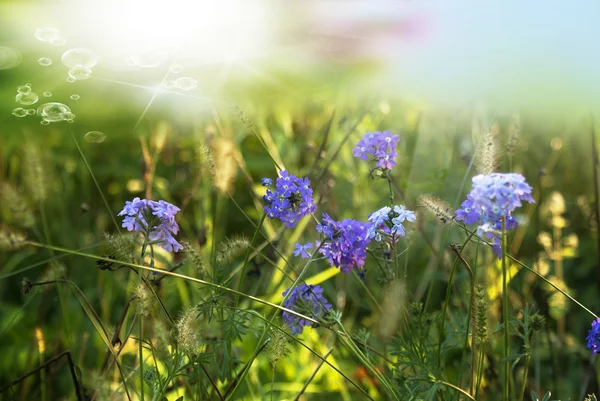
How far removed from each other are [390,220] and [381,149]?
211 mm

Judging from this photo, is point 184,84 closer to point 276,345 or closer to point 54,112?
point 54,112

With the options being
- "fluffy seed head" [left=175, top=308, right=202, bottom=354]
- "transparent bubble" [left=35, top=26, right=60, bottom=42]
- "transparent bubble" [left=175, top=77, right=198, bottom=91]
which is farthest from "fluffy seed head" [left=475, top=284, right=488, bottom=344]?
"transparent bubble" [left=35, top=26, right=60, bottom=42]

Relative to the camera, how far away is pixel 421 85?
2.32 meters

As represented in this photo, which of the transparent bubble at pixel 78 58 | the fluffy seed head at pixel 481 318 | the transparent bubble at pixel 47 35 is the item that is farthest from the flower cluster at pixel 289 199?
the transparent bubble at pixel 47 35

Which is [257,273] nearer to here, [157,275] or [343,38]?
[157,275]

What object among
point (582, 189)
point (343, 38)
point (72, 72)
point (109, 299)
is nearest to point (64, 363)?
point (109, 299)

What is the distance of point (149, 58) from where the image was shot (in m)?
1.61

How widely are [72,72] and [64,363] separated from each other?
942 mm

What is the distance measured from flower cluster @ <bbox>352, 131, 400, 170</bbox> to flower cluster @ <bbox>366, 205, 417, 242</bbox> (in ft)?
0.55

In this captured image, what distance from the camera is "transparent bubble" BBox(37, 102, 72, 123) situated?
1.23 metres

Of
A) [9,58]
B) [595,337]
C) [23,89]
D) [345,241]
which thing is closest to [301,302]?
[345,241]

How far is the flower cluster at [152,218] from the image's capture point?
1.13 meters

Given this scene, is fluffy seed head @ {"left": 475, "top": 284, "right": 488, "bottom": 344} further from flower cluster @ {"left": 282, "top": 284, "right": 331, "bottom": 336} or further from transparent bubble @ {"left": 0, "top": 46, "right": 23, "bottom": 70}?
transparent bubble @ {"left": 0, "top": 46, "right": 23, "bottom": 70}

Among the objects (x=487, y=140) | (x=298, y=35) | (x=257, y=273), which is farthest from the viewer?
(x=298, y=35)
